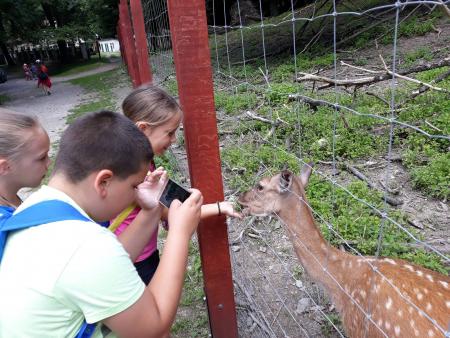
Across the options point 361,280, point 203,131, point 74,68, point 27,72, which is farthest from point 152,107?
point 74,68

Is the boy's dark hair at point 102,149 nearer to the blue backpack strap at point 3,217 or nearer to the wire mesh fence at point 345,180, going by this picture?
the blue backpack strap at point 3,217

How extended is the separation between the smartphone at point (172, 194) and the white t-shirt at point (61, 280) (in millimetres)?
515

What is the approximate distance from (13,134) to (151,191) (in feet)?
1.84

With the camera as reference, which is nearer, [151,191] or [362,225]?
[151,191]

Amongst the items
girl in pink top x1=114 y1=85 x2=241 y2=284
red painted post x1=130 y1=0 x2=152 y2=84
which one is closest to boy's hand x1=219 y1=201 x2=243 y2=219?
girl in pink top x1=114 y1=85 x2=241 y2=284

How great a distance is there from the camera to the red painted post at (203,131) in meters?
1.84

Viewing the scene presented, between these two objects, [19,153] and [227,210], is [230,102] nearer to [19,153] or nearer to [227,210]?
[227,210]

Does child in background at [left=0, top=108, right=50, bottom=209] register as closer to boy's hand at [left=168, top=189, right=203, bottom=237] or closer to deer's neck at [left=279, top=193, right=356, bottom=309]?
boy's hand at [left=168, top=189, right=203, bottom=237]

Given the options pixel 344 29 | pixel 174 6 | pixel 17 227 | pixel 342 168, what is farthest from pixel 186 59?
pixel 344 29

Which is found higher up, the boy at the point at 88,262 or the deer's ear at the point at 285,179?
the boy at the point at 88,262

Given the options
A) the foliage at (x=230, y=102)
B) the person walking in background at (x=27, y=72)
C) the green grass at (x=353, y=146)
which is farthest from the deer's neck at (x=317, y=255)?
the person walking in background at (x=27, y=72)

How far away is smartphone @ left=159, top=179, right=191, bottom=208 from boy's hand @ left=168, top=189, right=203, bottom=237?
0.06 m

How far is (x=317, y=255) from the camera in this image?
249 centimetres

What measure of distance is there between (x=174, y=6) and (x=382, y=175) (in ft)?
9.17
